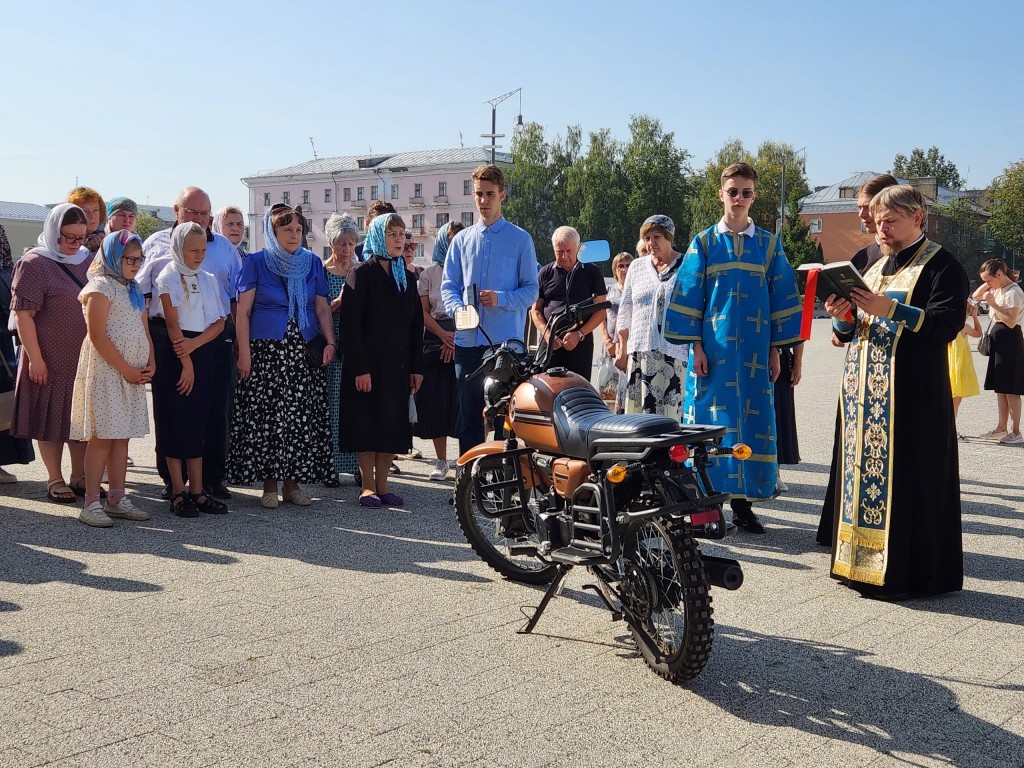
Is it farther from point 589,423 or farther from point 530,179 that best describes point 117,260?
point 530,179

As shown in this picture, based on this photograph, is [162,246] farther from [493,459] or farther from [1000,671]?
[1000,671]

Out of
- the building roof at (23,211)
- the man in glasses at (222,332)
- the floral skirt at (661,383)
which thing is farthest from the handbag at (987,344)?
the building roof at (23,211)

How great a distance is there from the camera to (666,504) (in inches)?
169

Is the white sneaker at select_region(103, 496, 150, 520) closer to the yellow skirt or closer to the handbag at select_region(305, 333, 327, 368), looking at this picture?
the handbag at select_region(305, 333, 327, 368)

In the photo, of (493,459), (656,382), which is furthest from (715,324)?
(493,459)

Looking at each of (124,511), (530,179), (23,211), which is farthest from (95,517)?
(23,211)

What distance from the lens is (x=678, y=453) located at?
14.0ft

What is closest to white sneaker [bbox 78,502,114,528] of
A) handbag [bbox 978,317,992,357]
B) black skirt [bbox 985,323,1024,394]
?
black skirt [bbox 985,323,1024,394]

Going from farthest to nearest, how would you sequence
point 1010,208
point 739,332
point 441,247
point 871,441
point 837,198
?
point 837,198
point 1010,208
point 441,247
point 739,332
point 871,441

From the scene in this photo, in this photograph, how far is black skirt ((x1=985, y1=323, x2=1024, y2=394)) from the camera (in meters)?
12.6

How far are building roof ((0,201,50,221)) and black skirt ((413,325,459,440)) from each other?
10537cm

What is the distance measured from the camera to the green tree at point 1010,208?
79.8m

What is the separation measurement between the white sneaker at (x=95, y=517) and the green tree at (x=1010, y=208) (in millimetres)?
82867

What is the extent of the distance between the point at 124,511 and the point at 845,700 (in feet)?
16.0
